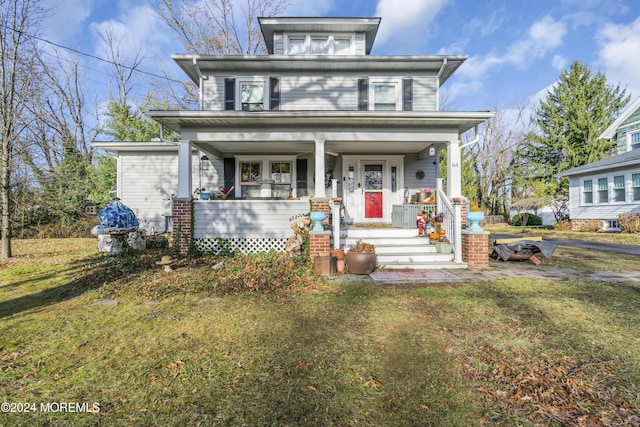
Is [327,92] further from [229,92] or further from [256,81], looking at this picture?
[229,92]

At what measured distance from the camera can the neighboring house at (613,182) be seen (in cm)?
1380

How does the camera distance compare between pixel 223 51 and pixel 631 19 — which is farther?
pixel 223 51

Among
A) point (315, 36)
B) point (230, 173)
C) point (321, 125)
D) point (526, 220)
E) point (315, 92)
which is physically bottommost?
point (526, 220)

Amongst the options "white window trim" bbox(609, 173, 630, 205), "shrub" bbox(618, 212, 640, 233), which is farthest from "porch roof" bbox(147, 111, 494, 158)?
"white window trim" bbox(609, 173, 630, 205)

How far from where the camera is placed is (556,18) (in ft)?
45.4

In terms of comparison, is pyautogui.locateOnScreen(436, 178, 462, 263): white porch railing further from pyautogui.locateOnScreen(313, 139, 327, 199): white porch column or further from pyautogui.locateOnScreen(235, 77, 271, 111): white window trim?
pyautogui.locateOnScreen(235, 77, 271, 111): white window trim

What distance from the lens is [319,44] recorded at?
36.1 ft

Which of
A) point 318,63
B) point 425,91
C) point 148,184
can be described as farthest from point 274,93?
point 148,184

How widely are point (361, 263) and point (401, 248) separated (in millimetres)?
1561

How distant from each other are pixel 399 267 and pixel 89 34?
20.1 metres

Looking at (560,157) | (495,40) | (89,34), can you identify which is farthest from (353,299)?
(560,157)

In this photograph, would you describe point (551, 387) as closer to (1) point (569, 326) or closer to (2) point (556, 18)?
(1) point (569, 326)

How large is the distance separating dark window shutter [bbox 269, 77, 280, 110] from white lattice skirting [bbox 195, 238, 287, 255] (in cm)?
476

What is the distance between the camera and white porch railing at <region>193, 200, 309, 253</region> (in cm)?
773
